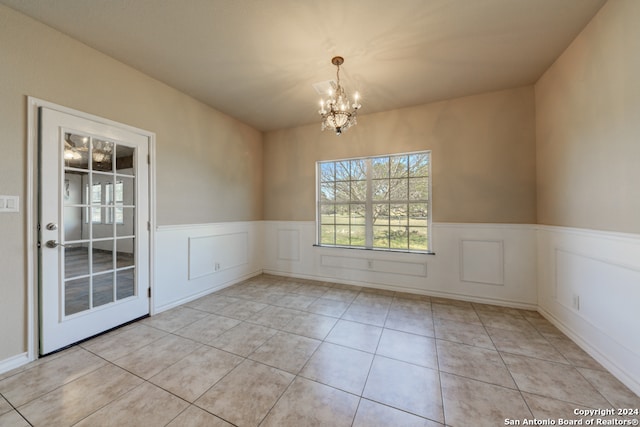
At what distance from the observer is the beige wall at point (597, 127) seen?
64.4 inches

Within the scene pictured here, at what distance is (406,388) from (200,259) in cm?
291

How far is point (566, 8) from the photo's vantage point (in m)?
1.82

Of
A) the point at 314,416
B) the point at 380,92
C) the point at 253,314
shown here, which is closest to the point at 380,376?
the point at 314,416

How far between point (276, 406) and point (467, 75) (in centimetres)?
360

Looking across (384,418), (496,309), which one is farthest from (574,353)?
(384,418)

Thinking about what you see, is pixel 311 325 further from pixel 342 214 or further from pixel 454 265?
pixel 454 265

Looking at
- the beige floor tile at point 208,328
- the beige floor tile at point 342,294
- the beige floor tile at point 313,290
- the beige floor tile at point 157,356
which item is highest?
the beige floor tile at point 313,290

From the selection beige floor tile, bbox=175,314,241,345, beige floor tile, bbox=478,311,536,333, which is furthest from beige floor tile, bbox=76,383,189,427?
beige floor tile, bbox=478,311,536,333

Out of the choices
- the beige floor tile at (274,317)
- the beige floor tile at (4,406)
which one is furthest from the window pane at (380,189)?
the beige floor tile at (4,406)

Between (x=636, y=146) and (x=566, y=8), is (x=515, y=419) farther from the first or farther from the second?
(x=566, y=8)

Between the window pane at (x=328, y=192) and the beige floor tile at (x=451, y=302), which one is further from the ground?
the window pane at (x=328, y=192)

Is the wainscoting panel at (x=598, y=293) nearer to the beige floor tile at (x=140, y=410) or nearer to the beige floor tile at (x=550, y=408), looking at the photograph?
the beige floor tile at (x=550, y=408)

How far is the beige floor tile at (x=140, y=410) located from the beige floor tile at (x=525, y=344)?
2552 millimetres

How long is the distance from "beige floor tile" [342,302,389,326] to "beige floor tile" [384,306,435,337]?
0.24 feet
